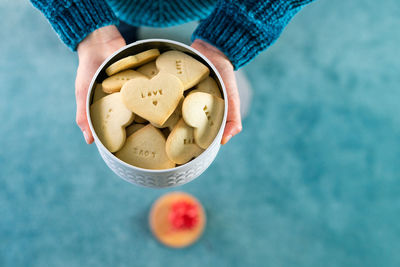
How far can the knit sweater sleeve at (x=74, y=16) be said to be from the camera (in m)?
0.57

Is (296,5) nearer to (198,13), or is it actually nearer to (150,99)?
(198,13)

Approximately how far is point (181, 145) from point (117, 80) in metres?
0.12

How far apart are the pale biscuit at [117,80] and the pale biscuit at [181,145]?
86 mm

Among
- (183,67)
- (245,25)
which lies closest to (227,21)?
(245,25)

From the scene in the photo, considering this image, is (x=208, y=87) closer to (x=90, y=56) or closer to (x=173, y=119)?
(x=173, y=119)

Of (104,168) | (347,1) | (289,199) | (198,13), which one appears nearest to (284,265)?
(289,199)

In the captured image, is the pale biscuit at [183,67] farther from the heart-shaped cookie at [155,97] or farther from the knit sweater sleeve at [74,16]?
the knit sweater sleeve at [74,16]

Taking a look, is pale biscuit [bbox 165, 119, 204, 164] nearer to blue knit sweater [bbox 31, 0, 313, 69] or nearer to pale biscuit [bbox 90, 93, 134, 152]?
pale biscuit [bbox 90, 93, 134, 152]

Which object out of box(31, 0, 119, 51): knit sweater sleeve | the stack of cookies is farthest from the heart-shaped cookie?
box(31, 0, 119, 51): knit sweater sleeve

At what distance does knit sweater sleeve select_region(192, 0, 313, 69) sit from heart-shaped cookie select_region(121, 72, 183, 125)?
0.70 feet

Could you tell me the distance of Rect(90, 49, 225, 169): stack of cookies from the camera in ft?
1.40

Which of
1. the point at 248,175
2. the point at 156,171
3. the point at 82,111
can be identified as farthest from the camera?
the point at 248,175

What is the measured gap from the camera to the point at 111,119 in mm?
437

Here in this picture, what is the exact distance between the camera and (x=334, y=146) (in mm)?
1160
